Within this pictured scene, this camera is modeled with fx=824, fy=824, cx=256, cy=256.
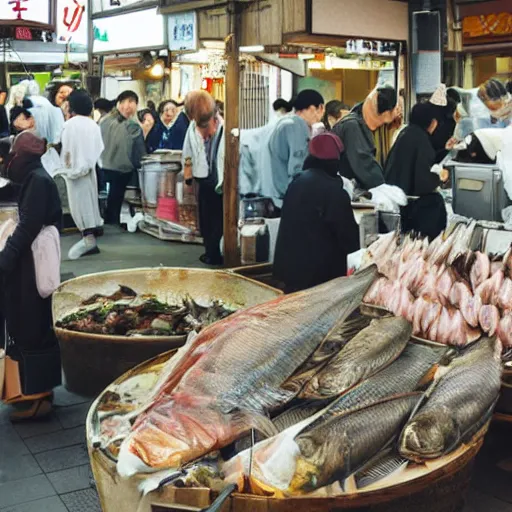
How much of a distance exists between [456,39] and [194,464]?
27.2 ft

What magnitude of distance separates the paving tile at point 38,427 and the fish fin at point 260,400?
9.39ft

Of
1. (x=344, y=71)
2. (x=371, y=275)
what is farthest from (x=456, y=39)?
(x=371, y=275)

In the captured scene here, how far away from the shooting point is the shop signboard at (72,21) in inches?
659

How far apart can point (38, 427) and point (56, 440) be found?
1.08ft

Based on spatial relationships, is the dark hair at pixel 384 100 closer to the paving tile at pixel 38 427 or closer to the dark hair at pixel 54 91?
the paving tile at pixel 38 427

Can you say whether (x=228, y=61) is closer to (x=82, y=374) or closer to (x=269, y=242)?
(x=269, y=242)

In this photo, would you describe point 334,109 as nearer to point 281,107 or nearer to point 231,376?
point 281,107

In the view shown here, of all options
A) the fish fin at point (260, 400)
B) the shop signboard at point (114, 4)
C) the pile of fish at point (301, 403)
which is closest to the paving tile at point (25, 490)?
the pile of fish at point (301, 403)

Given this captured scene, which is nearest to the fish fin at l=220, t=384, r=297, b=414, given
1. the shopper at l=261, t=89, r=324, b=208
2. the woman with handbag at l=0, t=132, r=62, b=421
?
the woman with handbag at l=0, t=132, r=62, b=421

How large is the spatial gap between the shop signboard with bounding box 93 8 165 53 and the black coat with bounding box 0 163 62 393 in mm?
6932

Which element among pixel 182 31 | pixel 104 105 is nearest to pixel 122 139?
pixel 104 105

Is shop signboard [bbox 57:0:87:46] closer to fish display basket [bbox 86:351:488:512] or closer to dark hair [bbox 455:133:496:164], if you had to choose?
dark hair [bbox 455:133:496:164]

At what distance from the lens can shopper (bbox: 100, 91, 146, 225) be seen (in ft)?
46.6

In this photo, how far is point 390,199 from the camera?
8.32 meters
